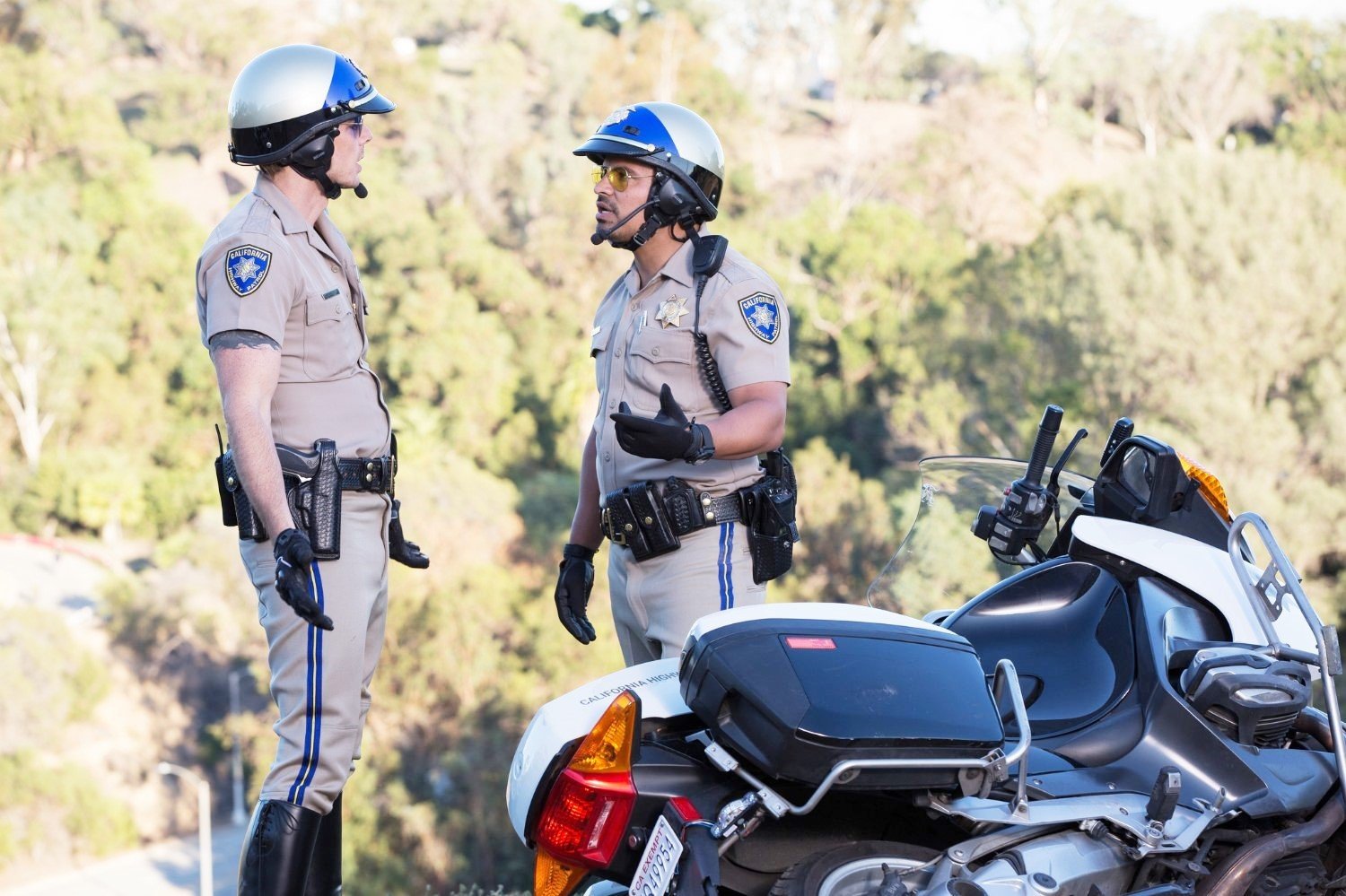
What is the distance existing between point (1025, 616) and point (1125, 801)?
20.0 inches

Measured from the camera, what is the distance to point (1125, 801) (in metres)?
2.82

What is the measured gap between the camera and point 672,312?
3.69 metres

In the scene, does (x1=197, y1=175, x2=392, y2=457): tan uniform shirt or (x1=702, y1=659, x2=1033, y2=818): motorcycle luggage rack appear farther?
(x1=197, y1=175, x2=392, y2=457): tan uniform shirt

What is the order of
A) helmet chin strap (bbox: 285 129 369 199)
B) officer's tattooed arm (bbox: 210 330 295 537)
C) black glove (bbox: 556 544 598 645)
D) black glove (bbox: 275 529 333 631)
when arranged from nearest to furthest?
black glove (bbox: 275 529 333 631), officer's tattooed arm (bbox: 210 330 295 537), helmet chin strap (bbox: 285 129 369 199), black glove (bbox: 556 544 598 645)

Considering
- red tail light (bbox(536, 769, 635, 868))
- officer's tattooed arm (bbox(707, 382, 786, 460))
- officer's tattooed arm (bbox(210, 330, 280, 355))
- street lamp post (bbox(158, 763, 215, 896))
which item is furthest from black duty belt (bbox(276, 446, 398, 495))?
street lamp post (bbox(158, 763, 215, 896))

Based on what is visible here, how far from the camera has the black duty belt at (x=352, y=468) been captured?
322 centimetres

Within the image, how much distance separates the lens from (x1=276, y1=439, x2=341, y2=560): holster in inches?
126

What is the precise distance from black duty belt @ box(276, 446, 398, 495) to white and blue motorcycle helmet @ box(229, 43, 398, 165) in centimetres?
69

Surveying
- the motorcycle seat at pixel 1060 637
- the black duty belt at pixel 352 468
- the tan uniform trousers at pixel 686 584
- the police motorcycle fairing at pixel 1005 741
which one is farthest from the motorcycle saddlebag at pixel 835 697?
the black duty belt at pixel 352 468

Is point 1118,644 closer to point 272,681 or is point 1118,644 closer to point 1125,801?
point 1125,801

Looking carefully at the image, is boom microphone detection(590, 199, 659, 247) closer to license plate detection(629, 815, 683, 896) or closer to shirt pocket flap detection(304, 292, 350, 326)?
shirt pocket flap detection(304, 292, 350, 326)

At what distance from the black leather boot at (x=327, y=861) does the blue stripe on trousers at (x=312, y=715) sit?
144 millimetres

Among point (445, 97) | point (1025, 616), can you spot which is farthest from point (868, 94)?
point (1025, 616)

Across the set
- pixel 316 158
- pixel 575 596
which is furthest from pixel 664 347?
pixel 316 158
